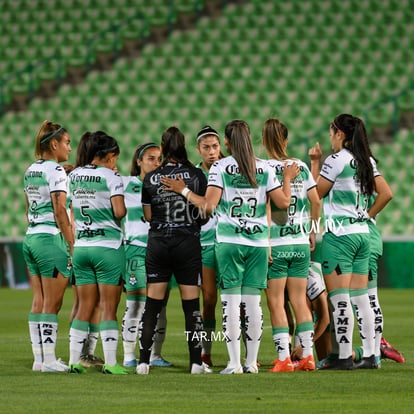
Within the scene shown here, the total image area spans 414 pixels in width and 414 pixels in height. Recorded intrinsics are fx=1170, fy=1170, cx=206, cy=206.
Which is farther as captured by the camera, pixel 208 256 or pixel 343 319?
pixel 208 256

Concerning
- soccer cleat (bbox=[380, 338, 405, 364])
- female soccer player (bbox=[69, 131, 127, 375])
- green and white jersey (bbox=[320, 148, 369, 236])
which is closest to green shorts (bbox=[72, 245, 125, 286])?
female soccer player (bbox=[69, 131, 127, 375])

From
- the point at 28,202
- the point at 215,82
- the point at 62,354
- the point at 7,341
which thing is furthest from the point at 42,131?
the point at 215,82

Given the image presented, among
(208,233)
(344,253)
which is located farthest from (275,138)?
(208,233)

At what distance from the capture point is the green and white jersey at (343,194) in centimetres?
968

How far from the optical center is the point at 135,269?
10.5m

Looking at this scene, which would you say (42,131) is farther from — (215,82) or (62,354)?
(215,82)

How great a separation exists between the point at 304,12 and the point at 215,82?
268 centimetres

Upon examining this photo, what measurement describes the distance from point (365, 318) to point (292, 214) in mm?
1056

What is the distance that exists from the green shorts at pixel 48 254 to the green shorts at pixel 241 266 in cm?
135

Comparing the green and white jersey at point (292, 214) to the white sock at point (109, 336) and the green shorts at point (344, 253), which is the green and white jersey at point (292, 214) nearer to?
the green shorts at point (344, 253)

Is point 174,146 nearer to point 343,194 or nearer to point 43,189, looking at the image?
point 43,189

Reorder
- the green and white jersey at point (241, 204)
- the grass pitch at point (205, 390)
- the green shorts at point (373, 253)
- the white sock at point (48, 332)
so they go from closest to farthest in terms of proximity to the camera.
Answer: the grass pitch at point (205, 390)
the green and white jersey at point (241, 204)
the white sock at point (48, 332)
the green shorts at point (373, 253)

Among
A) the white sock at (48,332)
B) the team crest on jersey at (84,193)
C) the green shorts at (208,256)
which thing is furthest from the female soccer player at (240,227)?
the white sock at (48,332)

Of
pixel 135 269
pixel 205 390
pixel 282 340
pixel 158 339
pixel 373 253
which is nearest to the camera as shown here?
pixel 205 390
